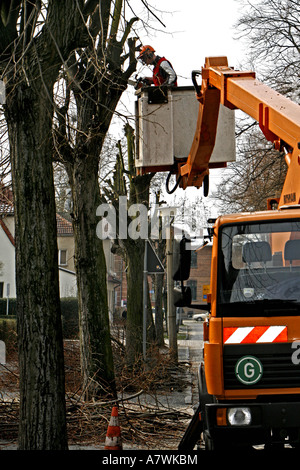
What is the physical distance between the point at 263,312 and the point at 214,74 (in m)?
3.59

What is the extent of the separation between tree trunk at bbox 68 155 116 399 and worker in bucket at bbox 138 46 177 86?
5.86 ft

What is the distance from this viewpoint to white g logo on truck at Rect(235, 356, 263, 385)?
639 centimetres

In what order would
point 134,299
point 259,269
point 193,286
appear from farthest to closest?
point 134,299 < point 193,286 < point 259,269

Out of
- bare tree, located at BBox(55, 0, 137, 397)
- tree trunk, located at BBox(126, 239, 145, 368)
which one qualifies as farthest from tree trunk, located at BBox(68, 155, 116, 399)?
tree trunk, located at BBox(126, 239, 145, 368)

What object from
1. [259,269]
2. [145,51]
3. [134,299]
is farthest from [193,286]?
[134,299]

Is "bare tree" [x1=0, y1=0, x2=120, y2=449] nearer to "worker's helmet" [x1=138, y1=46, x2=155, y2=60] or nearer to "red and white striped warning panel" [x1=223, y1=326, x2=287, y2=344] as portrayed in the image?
"red and white striped warning panel" [x1=223, y1=326, x2=287, y2=344]

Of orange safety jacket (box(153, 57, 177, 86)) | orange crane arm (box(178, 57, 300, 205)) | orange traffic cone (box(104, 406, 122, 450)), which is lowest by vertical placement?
orange traffic cone (box(104, 406, 122, 450))

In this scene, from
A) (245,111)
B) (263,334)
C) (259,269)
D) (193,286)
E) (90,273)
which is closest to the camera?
(263,334)

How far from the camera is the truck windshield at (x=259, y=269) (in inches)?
253

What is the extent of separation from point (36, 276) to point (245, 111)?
3052 mm

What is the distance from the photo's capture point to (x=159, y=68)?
10641mm

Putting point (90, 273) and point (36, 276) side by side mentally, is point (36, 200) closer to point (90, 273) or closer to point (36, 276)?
point (36, 276)

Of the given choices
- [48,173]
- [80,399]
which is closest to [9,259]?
[80,399]

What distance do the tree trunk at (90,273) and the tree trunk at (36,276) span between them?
463 cm
